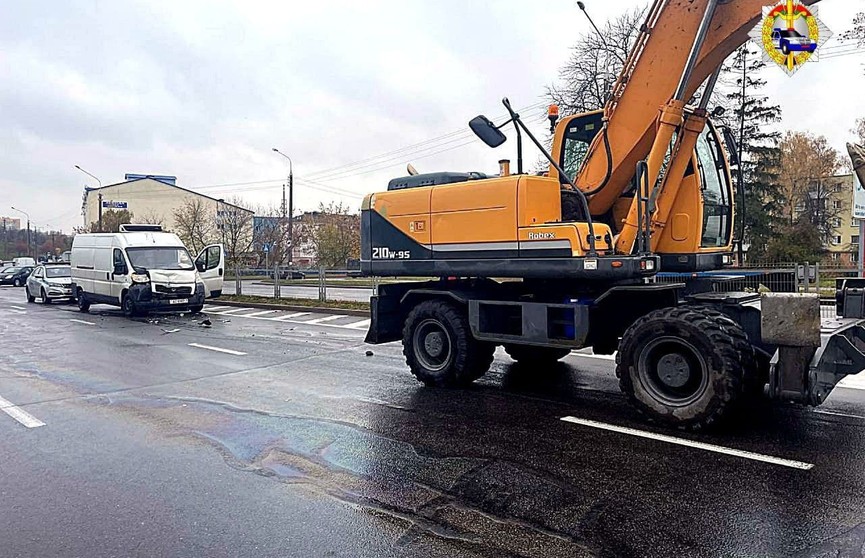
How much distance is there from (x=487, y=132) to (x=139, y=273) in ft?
51.0

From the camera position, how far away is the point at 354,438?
6227 mm

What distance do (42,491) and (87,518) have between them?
31.9 inches

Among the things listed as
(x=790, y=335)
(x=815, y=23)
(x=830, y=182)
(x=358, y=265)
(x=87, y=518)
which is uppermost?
(x=830, y=182)

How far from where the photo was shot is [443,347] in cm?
859

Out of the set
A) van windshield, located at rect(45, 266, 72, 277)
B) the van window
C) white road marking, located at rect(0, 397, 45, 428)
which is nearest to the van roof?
the van window

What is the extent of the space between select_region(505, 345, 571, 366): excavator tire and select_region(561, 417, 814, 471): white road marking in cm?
288

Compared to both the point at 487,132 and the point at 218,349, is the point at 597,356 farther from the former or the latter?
the point at 218,349

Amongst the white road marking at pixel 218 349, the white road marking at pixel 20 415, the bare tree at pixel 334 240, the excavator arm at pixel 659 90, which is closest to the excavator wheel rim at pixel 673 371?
the excavator arm at pixel 659 90

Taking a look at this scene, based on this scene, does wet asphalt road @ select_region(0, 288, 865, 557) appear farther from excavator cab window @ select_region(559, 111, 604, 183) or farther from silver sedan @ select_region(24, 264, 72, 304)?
silver sedan @ select_region(24, 264, 72, 304)

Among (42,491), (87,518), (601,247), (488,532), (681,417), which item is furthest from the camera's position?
(601,247)

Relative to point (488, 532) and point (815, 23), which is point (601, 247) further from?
point (488, 532)

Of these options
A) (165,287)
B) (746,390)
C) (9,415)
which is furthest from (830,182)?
(9,415)

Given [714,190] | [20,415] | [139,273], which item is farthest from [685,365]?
[139,273]

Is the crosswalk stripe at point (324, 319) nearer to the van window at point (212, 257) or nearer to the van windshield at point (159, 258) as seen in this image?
the van windshield at point (159, 258)
